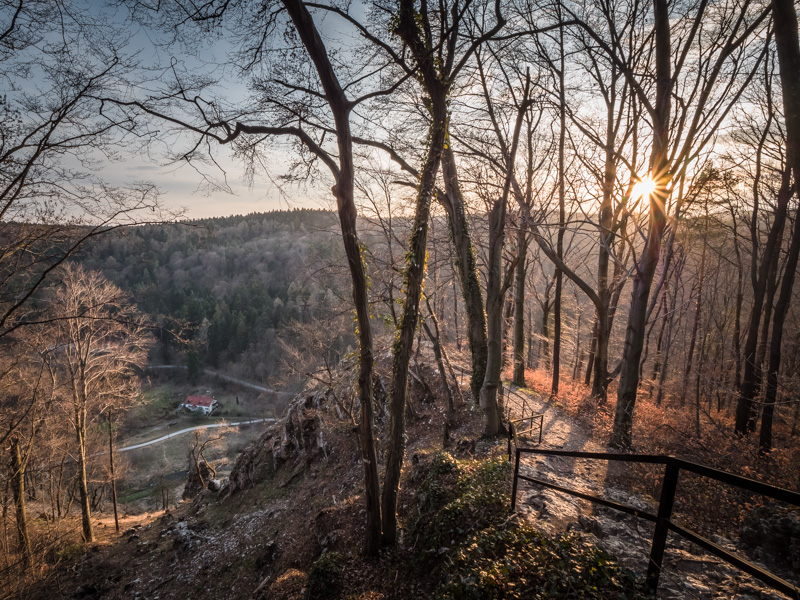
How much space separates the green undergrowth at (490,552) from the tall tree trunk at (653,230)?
3.74m

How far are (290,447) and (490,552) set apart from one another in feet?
48.0

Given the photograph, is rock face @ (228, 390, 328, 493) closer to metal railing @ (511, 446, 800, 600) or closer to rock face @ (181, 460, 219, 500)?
rock face @ (181, 460, 219, 500)

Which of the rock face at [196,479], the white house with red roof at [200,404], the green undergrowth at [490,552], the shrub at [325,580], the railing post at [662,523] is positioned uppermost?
the railing post at [662,523]

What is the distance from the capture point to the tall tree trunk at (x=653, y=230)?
6.89 metres

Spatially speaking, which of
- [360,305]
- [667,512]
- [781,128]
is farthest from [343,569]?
[781,128]

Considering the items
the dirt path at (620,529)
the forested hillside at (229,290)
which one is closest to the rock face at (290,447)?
the dirt path at (620,529)

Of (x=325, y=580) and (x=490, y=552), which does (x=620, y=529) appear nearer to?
(x=490, y=552)

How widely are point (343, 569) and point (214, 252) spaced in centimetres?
9327

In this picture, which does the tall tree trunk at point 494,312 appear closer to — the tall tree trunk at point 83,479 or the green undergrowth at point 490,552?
the green undergrowth at point 490,552

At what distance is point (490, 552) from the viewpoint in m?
4.35

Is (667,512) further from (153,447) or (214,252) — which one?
(214,252)

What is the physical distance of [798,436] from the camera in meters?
9.91

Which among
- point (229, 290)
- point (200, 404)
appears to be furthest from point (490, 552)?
point (229, 290)

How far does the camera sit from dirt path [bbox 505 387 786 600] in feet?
10.4
